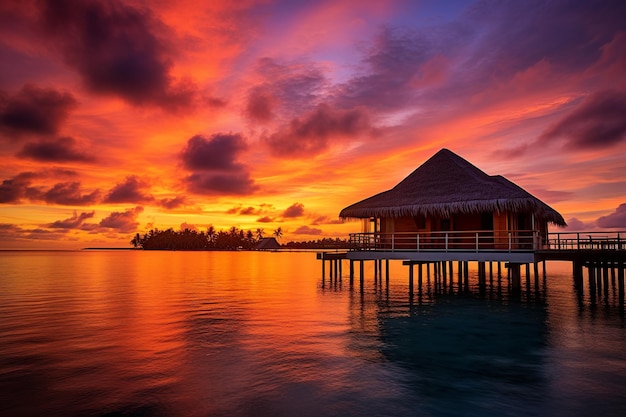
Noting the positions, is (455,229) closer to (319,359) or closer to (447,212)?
(447,212)

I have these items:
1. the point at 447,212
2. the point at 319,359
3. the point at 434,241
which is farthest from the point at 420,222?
the point at 319,359

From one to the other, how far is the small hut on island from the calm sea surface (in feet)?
11.1

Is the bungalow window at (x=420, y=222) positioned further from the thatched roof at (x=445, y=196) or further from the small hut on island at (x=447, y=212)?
the thatched roof at (x=445, y=196)

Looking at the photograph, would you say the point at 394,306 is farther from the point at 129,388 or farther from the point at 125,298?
the point at 125,298

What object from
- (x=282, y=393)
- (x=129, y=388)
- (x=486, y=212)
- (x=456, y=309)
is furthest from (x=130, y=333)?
(x=486, y=212)

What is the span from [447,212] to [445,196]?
120 centimetres

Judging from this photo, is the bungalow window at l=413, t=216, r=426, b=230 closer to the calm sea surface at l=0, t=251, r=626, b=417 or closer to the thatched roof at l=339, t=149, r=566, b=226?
the thatched roof at l=339, t=149, r=566, b=226

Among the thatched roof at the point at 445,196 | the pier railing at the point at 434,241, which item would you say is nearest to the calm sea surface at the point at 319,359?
the pier railing at the point at 434,241

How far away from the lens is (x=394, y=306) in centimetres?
2084

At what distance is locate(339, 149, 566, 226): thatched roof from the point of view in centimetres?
2120

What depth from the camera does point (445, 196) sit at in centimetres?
2323

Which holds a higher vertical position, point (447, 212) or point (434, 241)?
point (447, 212)

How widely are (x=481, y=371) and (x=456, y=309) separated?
9785 millimetres

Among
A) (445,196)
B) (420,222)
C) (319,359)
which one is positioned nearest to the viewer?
(319,359)
